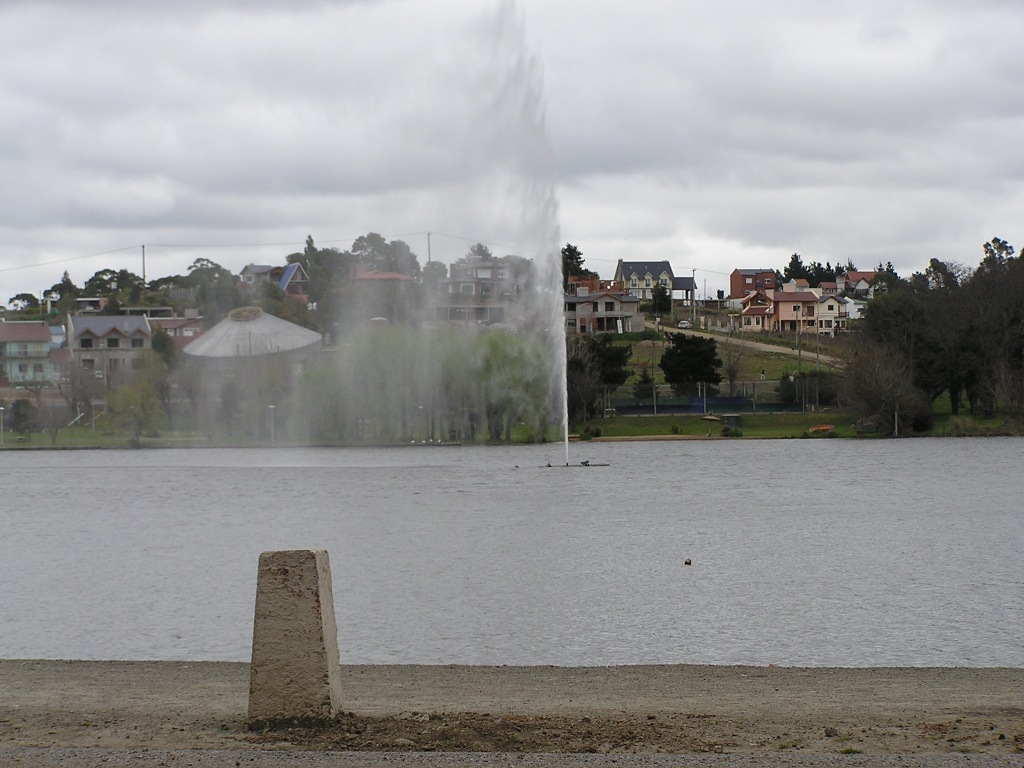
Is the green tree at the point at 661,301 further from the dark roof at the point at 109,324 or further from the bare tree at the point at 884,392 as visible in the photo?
the bare tree at the point at 884,392

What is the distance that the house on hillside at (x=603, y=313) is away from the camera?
133 m

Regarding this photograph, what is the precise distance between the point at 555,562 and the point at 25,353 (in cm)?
10588

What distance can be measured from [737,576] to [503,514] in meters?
15.8

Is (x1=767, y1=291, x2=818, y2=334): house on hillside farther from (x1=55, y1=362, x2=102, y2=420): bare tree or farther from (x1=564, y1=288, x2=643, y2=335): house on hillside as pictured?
(x1=55, y1=362, x2=102, y2=420): bare tree

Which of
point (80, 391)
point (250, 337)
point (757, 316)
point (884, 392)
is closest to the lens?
point (884, 392)

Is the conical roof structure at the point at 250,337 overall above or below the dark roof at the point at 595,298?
below

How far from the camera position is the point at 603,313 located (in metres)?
132

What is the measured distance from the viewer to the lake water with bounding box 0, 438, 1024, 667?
1758 cm

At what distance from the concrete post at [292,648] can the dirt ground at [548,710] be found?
6.4 inches

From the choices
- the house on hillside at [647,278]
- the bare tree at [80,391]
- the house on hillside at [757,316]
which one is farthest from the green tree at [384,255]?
the house on hillside at [647,278]

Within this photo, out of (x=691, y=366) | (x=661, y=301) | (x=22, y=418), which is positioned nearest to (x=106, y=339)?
(x=22, y=418)

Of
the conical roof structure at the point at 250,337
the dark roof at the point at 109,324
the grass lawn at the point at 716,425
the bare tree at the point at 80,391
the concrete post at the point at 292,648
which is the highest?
the dark roof at the point at 109,324

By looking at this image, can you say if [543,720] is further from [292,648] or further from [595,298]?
[595,298]

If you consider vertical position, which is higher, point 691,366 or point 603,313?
point 603,313
